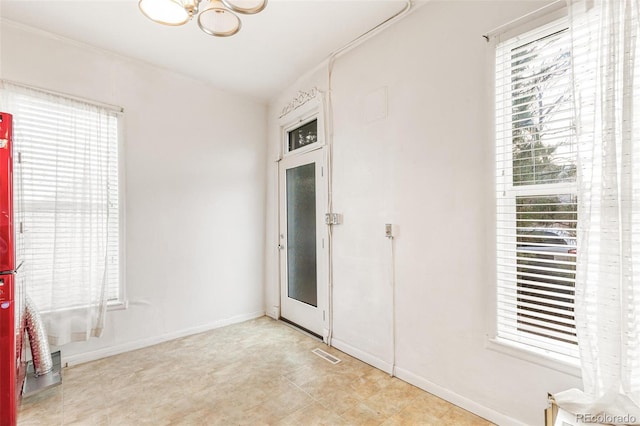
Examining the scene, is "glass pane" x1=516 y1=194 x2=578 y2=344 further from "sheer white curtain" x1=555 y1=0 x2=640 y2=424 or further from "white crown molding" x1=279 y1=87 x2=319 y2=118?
"white crown molding" x1=279 y1=87 x2=319 y2=118

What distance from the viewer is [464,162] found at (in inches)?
82.4

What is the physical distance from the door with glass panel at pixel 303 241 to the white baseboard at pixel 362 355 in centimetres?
31

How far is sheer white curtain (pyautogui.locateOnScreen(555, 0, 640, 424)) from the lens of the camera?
1366 mm

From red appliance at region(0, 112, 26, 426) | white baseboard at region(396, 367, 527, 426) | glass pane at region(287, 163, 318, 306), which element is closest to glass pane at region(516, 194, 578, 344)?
white baseboard at region(396, 367, 527, 426)

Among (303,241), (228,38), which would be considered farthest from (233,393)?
(228,38)

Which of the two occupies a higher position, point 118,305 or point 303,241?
point 303,241

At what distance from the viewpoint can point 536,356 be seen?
174 centimetres

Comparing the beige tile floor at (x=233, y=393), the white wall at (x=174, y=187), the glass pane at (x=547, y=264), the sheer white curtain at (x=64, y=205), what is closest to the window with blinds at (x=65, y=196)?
the sheer white curtain at (x=64, y=205)

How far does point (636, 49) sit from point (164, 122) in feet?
12.3

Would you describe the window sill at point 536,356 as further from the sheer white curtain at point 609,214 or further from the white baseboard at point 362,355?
the white baseboard at point 362,355

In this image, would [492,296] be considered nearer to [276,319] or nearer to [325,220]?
[325,220]

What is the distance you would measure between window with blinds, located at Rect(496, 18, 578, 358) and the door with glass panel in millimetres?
1774

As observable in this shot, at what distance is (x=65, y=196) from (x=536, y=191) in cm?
368

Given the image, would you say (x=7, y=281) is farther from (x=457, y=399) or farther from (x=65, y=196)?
(x=457, y=399)
